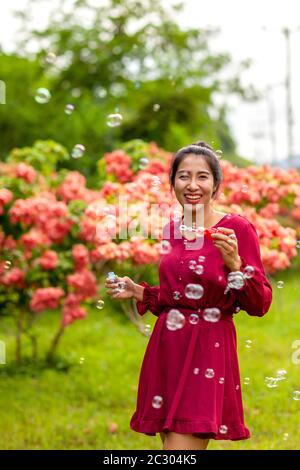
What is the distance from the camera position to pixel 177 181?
2.98 m

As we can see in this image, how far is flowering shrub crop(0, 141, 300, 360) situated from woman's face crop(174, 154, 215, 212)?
6.56 feet

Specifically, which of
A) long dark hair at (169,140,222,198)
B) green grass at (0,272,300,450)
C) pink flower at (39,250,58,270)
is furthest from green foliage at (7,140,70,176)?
long dark hair at (169,140,222,198)

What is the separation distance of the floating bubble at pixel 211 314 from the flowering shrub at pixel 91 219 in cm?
216

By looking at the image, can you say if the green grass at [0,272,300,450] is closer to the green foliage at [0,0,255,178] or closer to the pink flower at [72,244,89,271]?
the pink flower at [72,244,89,271]

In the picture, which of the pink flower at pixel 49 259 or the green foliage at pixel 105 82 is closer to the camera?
the pink flower at pixel 49 259

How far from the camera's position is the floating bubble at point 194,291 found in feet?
9.26

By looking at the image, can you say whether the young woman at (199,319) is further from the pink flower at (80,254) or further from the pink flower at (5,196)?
the pink flower at (80,254)

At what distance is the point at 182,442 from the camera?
2.80 meters

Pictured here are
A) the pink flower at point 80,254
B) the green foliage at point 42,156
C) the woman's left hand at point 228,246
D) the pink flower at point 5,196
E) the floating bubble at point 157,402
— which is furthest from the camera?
the green foliage at point 42,156

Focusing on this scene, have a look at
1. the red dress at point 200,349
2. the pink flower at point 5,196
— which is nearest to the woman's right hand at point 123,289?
the red dress at point 200,349

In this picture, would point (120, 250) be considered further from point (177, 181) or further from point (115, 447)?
point (177, 181)

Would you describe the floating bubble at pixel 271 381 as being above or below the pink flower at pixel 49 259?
below

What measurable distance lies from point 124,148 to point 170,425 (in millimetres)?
4067

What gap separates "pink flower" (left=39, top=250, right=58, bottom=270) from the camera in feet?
22.1
